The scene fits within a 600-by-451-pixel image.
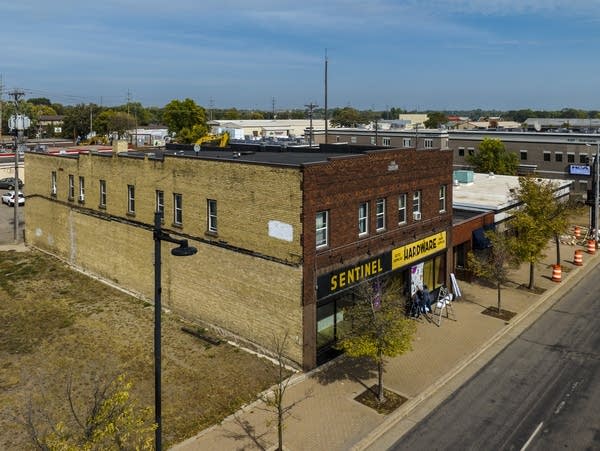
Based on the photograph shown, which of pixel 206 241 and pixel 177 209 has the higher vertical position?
pixel 177 209

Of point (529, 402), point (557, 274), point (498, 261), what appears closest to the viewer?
point (529, 402)

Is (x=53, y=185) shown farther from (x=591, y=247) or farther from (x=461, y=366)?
(x=591, y=247)

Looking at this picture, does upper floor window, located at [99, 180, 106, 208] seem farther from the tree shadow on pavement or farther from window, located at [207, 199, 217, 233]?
the tree shadow on pavement

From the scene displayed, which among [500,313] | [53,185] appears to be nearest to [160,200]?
[53,185]

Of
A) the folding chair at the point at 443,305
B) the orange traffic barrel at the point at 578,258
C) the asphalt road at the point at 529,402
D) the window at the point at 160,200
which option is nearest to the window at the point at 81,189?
the window at the point at 160,200

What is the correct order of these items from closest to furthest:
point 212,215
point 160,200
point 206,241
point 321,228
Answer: point 321,228
point 212,215
point 206,241
point 160,200

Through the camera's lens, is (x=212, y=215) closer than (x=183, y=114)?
Yes

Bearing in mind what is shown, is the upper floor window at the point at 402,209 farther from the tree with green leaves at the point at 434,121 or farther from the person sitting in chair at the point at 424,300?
the tree with green leaves at the point at 434,121
